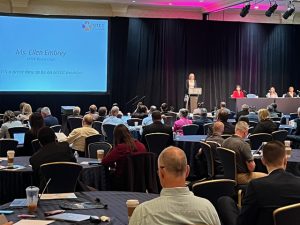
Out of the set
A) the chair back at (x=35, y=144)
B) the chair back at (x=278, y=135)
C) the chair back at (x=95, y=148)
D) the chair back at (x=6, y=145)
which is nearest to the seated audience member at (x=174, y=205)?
the chair back at (x=95, y=148)

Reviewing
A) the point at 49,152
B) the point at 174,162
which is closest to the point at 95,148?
the point at 49,152

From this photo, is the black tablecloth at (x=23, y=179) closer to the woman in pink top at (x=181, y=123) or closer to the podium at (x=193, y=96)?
the woman in pink top at (x=181, y=123)

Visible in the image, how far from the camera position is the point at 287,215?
128 inches

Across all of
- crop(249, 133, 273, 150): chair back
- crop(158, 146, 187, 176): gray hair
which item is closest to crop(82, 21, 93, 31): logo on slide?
crop(249, 133, 273, 150): chair back

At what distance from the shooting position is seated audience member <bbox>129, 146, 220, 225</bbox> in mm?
2629

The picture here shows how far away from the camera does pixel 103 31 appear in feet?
54.3

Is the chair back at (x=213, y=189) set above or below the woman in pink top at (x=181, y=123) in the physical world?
below

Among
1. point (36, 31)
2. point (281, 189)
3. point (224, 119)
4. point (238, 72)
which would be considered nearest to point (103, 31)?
point (36, 31)

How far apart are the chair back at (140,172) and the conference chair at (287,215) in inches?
108

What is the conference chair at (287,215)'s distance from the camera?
10.6 feet

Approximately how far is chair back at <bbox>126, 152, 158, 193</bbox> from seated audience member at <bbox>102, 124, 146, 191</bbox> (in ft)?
0.23

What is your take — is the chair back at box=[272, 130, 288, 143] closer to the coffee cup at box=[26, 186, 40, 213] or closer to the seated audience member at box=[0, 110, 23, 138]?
the seated audience member at box=[0, 110, 23, 138]

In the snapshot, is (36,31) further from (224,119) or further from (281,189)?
(281,189)

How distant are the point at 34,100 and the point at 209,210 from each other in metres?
15.8
